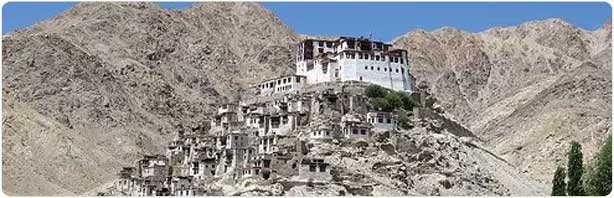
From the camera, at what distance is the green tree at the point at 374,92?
4469 cm

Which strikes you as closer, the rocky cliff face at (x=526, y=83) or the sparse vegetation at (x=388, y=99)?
the sparse vegetation at (x=388, y=99)

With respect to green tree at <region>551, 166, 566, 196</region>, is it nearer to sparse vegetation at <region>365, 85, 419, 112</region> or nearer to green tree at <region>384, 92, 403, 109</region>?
sparse vegetation at <region>365, 85, 419, 112</region>

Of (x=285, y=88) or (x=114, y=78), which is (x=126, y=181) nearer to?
(x=285, y=88)

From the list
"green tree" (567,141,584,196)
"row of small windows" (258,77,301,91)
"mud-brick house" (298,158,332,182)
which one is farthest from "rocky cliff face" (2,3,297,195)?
"green tree" (567,141,584,196)

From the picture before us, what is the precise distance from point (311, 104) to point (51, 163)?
19.1 m

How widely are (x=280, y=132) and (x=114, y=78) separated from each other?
1214 inches

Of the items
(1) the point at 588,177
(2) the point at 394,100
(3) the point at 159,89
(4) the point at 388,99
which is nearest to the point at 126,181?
(4) the point at 388,99

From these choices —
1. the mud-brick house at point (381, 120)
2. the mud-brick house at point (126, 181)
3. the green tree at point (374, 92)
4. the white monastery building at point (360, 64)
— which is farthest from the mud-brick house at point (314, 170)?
the mud-brick house at point (126, 181)

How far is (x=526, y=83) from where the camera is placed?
105 meters

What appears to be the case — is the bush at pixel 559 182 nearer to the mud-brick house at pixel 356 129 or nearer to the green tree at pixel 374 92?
the mud-brick house at pixel 356 129

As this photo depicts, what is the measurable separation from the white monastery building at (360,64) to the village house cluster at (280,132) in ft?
0.12

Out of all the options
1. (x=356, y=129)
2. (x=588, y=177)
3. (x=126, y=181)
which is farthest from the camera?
(x=126, y=181)

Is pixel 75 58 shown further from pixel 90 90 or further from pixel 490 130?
pixel 490 130

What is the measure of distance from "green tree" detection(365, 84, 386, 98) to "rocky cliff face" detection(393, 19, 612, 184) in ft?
61.3
